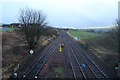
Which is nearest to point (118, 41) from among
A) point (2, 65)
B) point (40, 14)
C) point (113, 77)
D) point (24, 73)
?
point (113, 77)

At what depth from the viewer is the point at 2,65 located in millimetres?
21266

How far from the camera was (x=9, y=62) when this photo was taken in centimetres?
2242

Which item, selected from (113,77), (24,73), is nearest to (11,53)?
(24,73)

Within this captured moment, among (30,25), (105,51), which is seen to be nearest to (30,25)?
(30,25)

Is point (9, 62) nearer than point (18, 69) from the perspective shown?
No

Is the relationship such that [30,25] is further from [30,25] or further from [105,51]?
[105,51]

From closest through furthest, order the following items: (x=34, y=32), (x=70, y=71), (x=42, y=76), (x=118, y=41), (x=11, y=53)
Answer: (x=42, y=76), (x=70, y=71), (x=118, y=41), (x=11, y=53), (x=34, y=32)

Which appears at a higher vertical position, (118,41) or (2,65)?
(118,41)

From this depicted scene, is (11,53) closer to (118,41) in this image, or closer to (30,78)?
(30,78)

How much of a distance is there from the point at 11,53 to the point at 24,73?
36.4 feet

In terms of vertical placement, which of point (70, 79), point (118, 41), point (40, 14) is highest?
point (40, 14)

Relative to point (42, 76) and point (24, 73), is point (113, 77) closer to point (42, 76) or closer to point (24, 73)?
point (42, 76)

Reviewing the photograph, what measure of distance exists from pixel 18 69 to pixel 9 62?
4.01m

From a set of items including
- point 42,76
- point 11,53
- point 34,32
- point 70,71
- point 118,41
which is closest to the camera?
point 42,76
